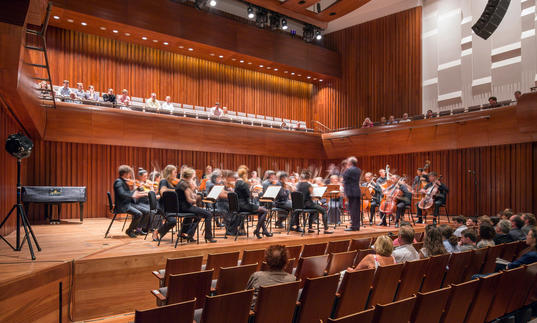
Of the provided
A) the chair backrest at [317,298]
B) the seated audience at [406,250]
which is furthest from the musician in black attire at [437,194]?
the chair backrest at [317,298]

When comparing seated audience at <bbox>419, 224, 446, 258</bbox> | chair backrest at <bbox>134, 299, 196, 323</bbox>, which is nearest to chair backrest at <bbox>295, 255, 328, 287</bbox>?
seated audience at <bbox>419, 224, 446, 258</bbox>

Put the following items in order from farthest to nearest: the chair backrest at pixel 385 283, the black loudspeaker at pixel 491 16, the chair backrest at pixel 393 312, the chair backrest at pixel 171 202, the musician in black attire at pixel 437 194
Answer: the musician in black attire at pixel 437 194, the black loudspeaker at pixel 491 16, the chair backrest at pixel 171 202, the chair backrest at pixel 385 283, the chair backrest at pixel 393 312

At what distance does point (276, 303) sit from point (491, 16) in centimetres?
978

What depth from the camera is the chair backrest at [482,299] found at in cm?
279

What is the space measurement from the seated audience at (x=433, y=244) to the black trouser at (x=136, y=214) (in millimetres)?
4641

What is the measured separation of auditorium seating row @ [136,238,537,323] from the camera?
2193 millimetres

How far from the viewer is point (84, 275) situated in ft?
13.4

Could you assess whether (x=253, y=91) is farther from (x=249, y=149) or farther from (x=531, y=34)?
(x=531, y=34)

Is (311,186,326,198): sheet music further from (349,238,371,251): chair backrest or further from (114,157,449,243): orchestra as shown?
(349,238,371,251): chair backrest

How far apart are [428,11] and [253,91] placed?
7563 millimetres

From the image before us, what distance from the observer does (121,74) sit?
12.8 metres

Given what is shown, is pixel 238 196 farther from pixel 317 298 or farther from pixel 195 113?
pixel 195 113

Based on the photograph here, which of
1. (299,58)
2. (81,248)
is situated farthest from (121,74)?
(81,248)

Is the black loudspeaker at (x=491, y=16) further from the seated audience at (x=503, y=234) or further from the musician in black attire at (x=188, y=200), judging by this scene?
the musician in black attire at (x=188, y=200)
